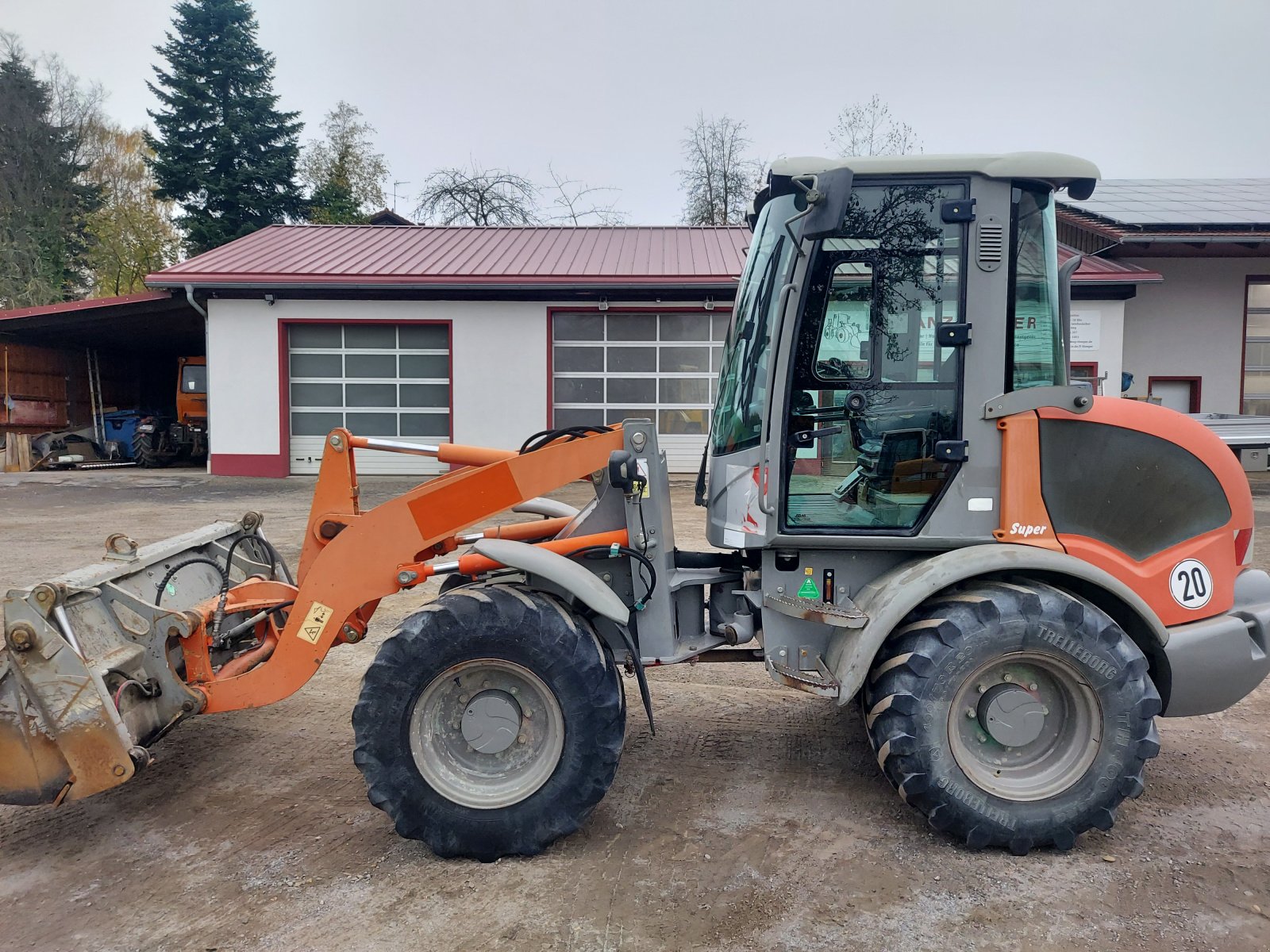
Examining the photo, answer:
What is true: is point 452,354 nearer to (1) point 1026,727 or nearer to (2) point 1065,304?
(2) point 1065,304

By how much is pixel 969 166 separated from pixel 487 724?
2.77 metres

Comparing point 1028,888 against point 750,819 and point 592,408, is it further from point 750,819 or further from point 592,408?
point 592,408

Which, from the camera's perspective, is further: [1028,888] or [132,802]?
[132,802]

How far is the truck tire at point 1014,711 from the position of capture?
303cm

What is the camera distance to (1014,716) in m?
3.14

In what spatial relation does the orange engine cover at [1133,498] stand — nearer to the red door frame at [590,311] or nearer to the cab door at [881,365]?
the cab door at [881,365]

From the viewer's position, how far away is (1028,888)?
2916mm

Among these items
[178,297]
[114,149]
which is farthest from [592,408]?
[114,149]

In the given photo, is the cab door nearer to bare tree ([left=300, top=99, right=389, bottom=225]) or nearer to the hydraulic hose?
the hydraulic hose

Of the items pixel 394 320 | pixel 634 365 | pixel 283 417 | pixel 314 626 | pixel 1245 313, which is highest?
pixel 1245 313

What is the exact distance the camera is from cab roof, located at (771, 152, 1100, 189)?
317cm

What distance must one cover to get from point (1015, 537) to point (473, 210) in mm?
30560

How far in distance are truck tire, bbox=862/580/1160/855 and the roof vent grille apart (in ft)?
3.98

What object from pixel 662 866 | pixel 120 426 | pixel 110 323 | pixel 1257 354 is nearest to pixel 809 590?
pixel 662 866
